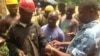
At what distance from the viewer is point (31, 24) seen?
5566mm

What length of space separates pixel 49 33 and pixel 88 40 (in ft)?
10.0

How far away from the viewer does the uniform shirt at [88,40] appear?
404 centimetres

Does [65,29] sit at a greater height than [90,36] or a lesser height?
greater

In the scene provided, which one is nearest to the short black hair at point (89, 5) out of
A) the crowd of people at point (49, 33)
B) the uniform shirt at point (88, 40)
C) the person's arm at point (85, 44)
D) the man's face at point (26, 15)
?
the crowd of people at point (49, 33)

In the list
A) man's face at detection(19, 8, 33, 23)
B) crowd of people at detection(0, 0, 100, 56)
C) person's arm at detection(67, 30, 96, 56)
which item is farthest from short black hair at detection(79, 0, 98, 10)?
man's face at detection(19, 8, 33, 23)

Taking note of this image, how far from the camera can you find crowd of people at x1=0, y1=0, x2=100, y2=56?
4086mm

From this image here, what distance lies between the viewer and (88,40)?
404cm

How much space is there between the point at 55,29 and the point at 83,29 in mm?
3021

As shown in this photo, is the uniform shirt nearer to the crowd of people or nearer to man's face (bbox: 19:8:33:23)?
the crowd of people

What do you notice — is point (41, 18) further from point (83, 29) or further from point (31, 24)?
point (83, 29)

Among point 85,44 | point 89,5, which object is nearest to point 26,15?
point 89,5

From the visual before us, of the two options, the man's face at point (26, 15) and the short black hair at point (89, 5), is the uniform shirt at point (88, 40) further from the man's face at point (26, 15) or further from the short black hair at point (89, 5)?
the man's face at point (26, 15)

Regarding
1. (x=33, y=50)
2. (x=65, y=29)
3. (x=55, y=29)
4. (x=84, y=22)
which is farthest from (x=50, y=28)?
(x=84, y=22)

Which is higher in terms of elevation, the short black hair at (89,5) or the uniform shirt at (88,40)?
the short black hair at (89,5)
